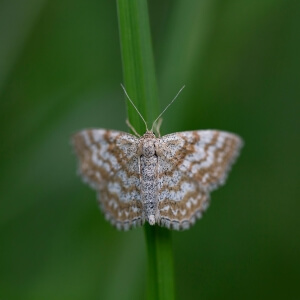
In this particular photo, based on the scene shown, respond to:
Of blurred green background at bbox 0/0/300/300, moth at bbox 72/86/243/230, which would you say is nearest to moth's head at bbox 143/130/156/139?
moth at bbox 72/86/243/230

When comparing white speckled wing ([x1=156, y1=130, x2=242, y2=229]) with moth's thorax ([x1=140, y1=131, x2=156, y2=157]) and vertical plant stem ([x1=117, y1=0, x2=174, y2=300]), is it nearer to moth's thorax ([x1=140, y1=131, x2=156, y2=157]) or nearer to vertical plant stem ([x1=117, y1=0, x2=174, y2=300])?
moth's thorax ([x1=140, y1=131, x2=156, y2=157])

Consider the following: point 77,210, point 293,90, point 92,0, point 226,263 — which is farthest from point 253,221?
point 92,0

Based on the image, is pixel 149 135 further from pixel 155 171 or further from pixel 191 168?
pixel 191 168

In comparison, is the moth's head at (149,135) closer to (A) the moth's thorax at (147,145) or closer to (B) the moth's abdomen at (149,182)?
(A) the moth's thorax at (147,145)

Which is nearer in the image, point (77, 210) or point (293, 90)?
point (77, 210)

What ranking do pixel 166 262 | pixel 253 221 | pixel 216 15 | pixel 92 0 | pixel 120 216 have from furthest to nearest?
pixel 92 0 → pixel 253 221 → pixel 216 15 → pixel 120 216 → pixel 166 262

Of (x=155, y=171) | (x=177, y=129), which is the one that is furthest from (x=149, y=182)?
(x=177, y=129)

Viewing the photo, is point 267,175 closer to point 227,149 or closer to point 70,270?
point 227,149
